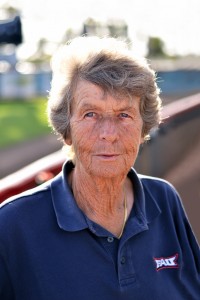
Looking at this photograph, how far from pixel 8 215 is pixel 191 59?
6570cm

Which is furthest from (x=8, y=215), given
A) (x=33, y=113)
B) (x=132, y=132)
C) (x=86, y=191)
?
(x=33, y=113)

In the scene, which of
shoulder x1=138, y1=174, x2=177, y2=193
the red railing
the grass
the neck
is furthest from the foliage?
the neck

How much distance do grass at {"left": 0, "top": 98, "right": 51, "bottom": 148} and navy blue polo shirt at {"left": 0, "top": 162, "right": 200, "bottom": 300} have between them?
13983 millimetres

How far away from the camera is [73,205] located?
2.61 meters

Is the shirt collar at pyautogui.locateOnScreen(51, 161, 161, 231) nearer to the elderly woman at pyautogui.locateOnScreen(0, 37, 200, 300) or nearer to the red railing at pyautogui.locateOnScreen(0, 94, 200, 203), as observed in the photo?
the elderly woman at pyautogui.locateOnScreen(0, 37, 200, 300)

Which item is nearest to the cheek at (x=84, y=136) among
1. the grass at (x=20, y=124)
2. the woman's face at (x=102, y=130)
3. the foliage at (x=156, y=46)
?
the woman's face at (x=102, y=130)

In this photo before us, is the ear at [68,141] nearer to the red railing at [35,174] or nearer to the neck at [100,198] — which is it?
the neck at [100,198]

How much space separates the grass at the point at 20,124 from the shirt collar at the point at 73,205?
1383 cm

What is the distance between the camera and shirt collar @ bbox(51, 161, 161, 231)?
2.53 meters

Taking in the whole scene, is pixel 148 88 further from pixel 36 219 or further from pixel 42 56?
pixel 42 56

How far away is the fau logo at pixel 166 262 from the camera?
265cm

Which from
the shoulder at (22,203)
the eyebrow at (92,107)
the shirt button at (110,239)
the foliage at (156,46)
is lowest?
the foliage at (156,46)

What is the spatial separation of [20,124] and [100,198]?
941 inches

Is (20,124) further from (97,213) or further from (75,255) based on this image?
(75,255)
